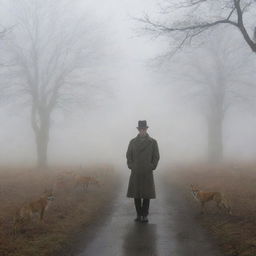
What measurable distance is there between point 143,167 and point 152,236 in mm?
2093

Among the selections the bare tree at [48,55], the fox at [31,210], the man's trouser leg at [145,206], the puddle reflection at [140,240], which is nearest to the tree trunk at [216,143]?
the bare tree at [48,55]

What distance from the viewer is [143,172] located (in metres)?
10.1

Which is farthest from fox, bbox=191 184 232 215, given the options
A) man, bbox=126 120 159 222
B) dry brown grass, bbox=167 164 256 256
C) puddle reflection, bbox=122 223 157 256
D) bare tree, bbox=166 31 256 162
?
bare tree, bbox=166 31 256 162

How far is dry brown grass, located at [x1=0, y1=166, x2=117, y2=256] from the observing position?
7.46 metres

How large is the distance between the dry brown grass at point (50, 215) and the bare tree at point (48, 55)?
1039 cm

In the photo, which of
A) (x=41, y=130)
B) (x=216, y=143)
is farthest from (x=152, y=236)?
(x=216, y=143)

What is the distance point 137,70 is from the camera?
81688 mm

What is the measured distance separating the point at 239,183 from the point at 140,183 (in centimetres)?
658

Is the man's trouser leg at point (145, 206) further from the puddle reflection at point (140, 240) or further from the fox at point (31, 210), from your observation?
the fox at point (31, 210)

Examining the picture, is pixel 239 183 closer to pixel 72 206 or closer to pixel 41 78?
pixel 72 206

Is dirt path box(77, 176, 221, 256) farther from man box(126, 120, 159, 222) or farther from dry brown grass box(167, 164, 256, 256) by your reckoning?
man box(126, 120, 159, 222)

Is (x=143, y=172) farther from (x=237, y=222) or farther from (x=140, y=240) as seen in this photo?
(x=237, y=222)

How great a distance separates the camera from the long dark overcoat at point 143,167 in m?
9.96

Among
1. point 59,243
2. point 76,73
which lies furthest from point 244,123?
point 59,243
